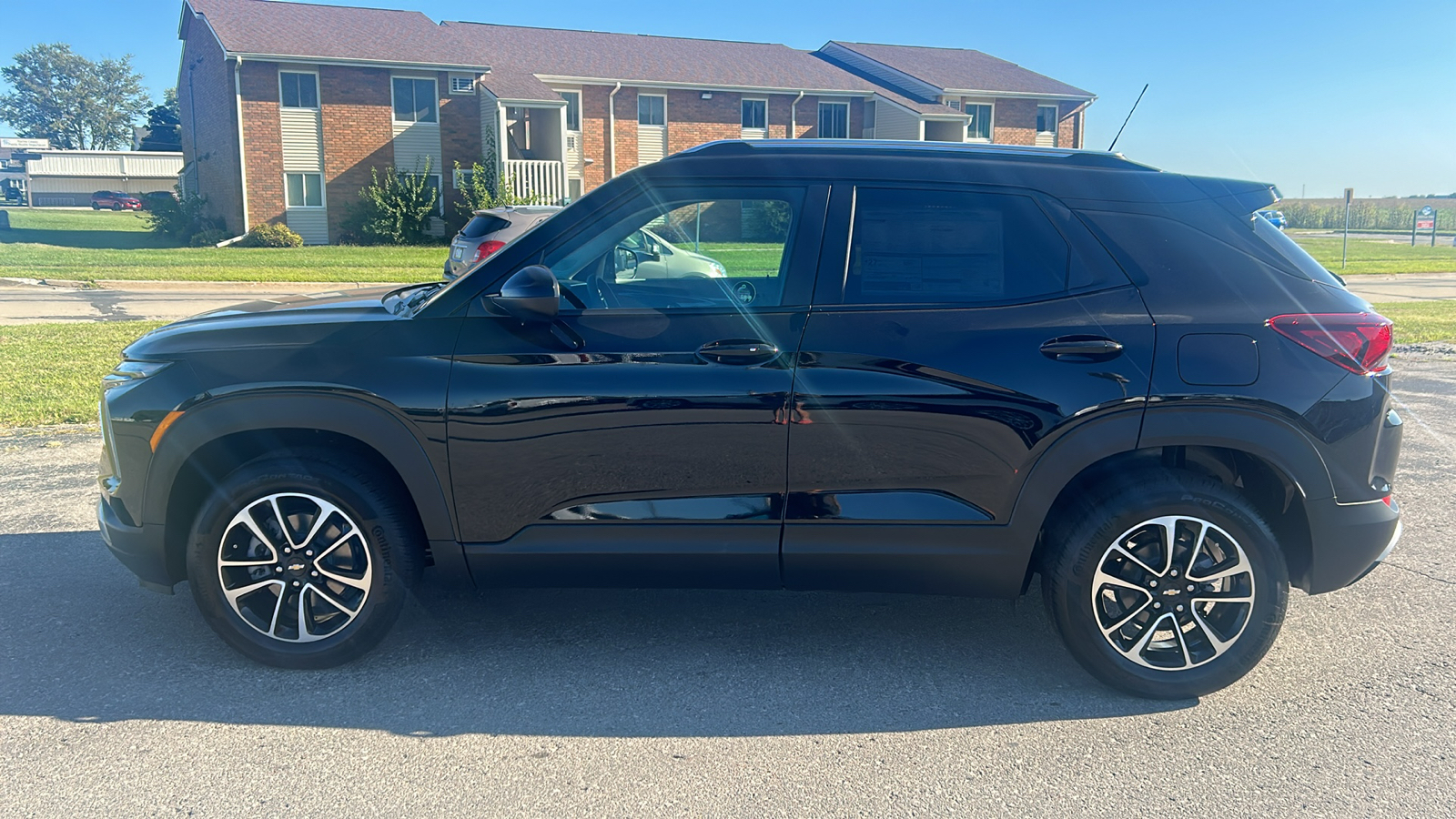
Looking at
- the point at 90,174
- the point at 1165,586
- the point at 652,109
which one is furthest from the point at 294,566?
the point at 90,174

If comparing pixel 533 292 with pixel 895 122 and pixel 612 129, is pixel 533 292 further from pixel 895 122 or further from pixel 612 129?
pixel 895 122

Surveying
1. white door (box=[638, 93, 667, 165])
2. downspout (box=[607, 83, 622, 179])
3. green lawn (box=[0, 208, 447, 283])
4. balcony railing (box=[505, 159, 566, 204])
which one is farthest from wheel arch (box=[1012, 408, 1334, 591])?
white door (box=[638, 93, 667, 165])

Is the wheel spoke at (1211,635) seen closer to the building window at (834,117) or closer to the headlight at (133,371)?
the headlight at (133,371)

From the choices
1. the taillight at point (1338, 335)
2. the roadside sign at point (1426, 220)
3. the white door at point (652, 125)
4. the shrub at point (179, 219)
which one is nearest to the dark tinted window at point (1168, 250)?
the taillight at point (1338, 335)

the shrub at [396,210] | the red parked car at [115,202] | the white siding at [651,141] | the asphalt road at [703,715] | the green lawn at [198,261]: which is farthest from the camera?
the red parked car at [115,202]

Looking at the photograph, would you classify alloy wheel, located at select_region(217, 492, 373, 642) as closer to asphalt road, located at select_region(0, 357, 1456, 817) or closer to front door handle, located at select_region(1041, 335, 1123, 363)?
asphalt road, located at select_region(0, 357, 1456, 817)

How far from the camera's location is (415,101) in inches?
1296

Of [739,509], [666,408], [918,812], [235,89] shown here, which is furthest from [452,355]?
[235,89]

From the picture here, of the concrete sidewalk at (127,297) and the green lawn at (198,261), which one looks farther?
the green lawn at (198,261)

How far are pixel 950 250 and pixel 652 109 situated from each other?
3552 cm

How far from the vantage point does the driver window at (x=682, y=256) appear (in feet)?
12.2

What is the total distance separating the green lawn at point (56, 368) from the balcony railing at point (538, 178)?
2072cm

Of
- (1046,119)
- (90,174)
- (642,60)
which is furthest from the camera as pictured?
(90,174)

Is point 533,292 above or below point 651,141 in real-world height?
below
